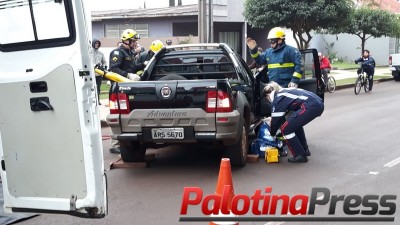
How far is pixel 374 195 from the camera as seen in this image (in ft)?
18.5

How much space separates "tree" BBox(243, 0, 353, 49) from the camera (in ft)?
63.7

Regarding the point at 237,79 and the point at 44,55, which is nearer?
the point at 44,55

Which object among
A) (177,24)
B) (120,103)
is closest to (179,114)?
(120,103)

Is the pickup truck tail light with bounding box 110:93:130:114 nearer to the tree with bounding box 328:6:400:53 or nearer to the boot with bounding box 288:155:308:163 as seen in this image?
the boot with bounding box 288:155:308:163

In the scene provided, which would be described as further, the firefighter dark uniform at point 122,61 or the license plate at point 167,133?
the firefighter dark uniform at point 122,61

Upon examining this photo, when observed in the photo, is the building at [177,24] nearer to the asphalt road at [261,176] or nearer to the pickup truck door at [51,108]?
the asphalt road at [261,176]

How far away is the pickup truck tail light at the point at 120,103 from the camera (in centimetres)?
685

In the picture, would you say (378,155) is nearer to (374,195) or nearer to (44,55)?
A: (374,195)

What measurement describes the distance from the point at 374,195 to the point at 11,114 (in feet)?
12.6

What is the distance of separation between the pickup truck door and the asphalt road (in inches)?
38.9

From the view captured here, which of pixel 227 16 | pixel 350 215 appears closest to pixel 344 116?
pixel 350 215

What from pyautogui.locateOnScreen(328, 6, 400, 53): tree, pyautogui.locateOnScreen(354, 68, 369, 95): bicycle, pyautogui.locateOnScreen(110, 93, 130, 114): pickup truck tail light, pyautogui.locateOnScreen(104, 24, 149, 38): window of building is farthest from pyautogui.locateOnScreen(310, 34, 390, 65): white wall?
pyautogui.locateOnScreen(110, 93, 130, 114): pickup truck tail light

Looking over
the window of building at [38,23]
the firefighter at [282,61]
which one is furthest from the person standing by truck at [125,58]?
the window of building at [38,23]

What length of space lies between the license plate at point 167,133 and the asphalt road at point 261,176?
578 mm
